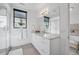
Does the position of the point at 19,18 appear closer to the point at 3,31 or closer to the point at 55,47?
the point at 3,31

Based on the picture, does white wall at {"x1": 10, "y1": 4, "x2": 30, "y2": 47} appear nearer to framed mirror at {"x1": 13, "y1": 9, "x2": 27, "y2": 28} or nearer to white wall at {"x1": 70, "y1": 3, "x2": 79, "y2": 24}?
framed mirror at {"x1": 13, "y1": 9, "x2": 27, "y2": 28}

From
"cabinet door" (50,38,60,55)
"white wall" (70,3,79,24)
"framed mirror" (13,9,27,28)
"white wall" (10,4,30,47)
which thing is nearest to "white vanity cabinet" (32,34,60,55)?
"cabinet door" (50,38,60,55)

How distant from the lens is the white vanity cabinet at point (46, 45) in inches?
58.0

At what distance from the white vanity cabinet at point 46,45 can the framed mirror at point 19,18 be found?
0.28 m

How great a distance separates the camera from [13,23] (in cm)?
147

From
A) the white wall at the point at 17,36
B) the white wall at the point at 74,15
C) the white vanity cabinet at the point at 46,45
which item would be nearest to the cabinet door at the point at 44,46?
the white vanity cabinet at the point at 46,45

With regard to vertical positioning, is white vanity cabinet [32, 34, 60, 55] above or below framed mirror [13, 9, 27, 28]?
below

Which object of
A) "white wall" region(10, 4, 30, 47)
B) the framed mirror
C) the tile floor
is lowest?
the tile floor

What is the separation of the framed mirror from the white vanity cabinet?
0.92 ft

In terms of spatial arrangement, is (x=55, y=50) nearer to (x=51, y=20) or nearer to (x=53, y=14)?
(x=51, y=20)

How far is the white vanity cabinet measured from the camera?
1.47 meters

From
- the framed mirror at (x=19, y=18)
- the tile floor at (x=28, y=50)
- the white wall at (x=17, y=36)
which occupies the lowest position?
the tile floor at (x=28, y=50)

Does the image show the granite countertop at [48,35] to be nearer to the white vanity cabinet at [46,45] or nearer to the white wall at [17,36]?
the white vanity cabinet at [46,45]
